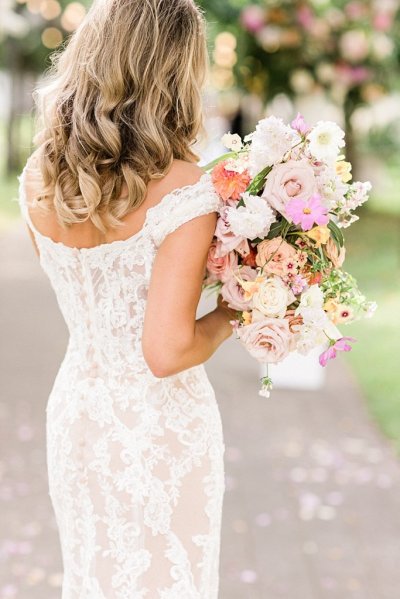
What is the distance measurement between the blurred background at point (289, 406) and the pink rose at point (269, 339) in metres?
0.51

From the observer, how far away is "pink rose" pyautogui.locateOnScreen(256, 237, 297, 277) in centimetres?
245

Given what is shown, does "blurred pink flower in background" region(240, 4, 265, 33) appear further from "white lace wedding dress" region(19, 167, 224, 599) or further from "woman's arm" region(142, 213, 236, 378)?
"woman's arm" region(142, 213, 236, 378)

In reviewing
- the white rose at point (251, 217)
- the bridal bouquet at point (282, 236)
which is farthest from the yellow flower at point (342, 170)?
the white rose at point (251, 217)

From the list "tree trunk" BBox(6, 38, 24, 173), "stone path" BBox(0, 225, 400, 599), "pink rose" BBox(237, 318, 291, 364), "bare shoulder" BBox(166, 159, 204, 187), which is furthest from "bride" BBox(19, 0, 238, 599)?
"tree trunk" BBox(6, 38, 24, 173)

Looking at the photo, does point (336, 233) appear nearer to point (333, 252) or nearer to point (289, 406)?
point (333, 252)

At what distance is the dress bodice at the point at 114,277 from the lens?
237cm

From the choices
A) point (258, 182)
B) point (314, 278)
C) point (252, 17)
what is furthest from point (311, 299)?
point (252, 17)

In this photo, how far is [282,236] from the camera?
8.14ft

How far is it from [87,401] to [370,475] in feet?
11.1

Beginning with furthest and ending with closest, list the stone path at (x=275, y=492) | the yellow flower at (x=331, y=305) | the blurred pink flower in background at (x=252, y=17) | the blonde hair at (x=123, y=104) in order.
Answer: the blurred pink flower in background at (x=252, y=17)
the stone path at (x=275, y=492)
the yellow flower at (x=331, y=305)
the blonde hair at (x=123, y=104)

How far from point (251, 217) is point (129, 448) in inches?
26.4

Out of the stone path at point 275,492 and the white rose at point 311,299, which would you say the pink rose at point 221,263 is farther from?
the stone path at point 275,492

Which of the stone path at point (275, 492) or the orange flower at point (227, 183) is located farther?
the stone path at point (275, 492)

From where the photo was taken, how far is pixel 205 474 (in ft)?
8.46
